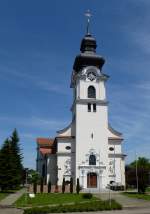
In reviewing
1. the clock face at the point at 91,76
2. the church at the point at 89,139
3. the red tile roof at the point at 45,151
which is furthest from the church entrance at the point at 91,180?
the clock face at the point at 91,76

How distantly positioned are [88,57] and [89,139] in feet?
48.7

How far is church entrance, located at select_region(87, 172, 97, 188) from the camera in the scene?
54522 mm

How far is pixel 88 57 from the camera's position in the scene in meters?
59.1

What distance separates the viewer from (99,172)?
5494 cm

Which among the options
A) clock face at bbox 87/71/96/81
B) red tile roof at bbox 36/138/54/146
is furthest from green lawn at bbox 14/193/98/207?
red tile roof at bbox 36/138/54/146

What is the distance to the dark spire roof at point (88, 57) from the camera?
5916 cm

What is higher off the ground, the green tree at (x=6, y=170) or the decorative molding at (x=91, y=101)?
the decorative molding at (x=91, y=101)

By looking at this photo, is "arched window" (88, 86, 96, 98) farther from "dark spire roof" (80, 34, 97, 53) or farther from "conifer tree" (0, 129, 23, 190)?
"conifer tree" (0, 129, 23, 190)

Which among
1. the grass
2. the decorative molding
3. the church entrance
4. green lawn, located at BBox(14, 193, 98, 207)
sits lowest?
green lawn, located at BBox(14, 193, 98, 207)

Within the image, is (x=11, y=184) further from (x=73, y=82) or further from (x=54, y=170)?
(x=73, y=82)

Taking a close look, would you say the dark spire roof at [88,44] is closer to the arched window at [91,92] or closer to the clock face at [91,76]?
the clock face at [91,76]

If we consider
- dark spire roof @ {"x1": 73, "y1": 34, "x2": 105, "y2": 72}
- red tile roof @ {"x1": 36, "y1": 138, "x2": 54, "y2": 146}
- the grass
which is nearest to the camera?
the grass

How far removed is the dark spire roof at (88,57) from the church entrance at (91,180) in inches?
755

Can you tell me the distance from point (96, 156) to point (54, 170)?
9544 mm
